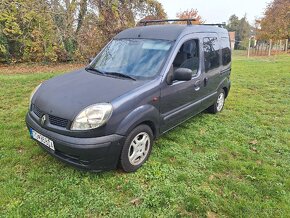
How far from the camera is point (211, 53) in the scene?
4.71m

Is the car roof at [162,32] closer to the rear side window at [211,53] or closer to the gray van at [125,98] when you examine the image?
the gray van at [125,98]

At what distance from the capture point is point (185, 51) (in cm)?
390

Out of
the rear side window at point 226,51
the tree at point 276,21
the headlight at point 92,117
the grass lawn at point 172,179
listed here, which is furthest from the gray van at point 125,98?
the tree at point 276,21

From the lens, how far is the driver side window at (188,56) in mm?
3697

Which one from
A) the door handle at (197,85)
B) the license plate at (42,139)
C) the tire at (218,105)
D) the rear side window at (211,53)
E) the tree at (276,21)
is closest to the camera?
the license plate at (42,139)

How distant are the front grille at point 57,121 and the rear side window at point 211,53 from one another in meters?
2.77

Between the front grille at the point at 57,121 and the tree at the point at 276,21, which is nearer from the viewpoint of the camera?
the front grille at the point at 57,121

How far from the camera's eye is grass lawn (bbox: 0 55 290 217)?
2650mm

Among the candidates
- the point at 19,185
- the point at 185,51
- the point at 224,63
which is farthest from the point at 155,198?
the point at 224,63

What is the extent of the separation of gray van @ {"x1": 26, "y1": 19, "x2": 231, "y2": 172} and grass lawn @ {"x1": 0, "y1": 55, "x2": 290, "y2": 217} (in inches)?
12.0

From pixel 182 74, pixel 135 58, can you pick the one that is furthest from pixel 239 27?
pixel 182 74

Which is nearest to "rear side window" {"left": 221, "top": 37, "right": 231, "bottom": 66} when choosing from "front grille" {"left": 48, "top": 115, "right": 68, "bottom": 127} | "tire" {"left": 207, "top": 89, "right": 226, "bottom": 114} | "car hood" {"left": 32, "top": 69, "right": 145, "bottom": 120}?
"tire" {"left": 207, "top": 89, "right": 226, "bottom": 114}

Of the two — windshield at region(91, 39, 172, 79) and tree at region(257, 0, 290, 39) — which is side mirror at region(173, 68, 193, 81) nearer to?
windshield at region(91, 39, 172, 79)

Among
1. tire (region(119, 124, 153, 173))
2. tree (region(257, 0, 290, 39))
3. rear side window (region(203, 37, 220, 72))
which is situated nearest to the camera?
tire (region(119, 124, 153, 173))
